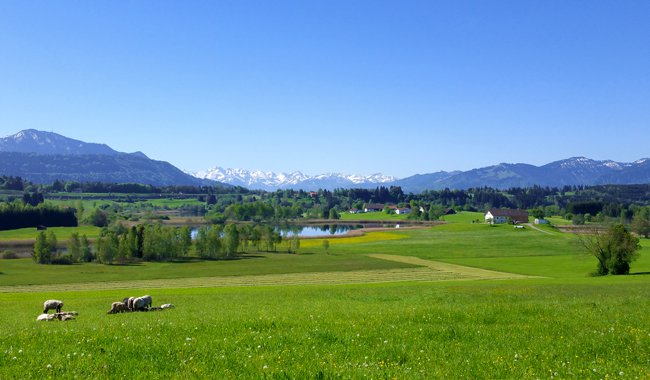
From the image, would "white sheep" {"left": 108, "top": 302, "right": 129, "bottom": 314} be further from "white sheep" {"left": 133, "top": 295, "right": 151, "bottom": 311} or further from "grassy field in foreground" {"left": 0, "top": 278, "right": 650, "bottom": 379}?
"grassy field in foreground" {"left": 0, "top": 278, "right": 650, "bottom": 379}

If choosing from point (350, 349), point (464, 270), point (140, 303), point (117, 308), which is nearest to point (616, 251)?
point (464, 270)

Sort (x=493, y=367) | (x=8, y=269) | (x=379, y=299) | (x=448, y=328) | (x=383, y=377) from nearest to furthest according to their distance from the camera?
(x=383, y=377) → (x=493, y=367) → (x=448, y=328) → (x=379, y=299) → (x=8, y=269)

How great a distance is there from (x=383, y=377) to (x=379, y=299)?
23.6m

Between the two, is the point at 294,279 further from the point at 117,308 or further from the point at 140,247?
the point at 140,247

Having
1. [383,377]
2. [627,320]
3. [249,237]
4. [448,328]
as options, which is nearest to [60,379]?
[383,377]

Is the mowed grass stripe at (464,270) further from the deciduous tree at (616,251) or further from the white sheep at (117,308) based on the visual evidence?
the white sheep at (117,308)

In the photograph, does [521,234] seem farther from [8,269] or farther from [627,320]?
[627,320]

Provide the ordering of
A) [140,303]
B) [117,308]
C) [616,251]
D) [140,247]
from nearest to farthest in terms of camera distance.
Answer: [117,308]
[140,303]
[616,251]
[140,247]

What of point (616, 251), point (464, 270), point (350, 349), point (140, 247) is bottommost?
point (464, 270)

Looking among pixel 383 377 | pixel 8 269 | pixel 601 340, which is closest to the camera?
pixel 383 377

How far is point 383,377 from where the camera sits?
10.9 metres

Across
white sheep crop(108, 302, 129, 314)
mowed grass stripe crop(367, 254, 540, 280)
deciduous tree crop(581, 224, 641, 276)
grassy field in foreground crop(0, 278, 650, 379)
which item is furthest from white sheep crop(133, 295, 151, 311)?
deciduous tree crop(581, 224, 641, 276)

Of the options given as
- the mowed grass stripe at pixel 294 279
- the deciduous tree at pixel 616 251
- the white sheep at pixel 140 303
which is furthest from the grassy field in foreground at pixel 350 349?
the deciduous tree at pixel 616 251

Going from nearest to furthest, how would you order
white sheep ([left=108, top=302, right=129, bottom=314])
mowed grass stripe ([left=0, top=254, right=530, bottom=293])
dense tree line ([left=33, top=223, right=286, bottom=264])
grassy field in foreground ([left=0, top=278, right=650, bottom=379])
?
grassy field in foreground ([left=0, top=278, right=650, bottom=379])
white sheep ([left=108, top=302, right=129, bottom=314])
mowed grass stripe ([left=0, top=254, right=530, bottom=293])
dense tree line ([left=33, top=223, right=286, bottom=264])
